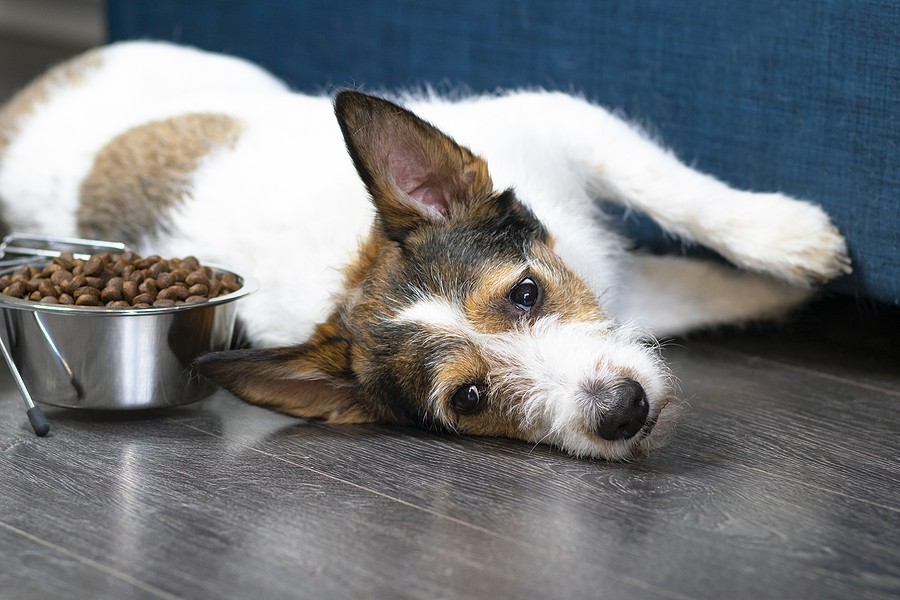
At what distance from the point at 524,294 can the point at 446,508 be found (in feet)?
1.73

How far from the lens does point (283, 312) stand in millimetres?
2623

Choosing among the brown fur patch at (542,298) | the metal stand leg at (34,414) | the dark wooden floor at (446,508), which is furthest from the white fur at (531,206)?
the metal stand leg at (34,414)

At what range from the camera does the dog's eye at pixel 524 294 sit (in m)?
2.21

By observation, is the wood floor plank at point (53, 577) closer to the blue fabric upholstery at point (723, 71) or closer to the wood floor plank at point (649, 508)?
the wood floor plank at point (649, 508)

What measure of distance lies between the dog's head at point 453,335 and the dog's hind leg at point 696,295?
661 millimetres

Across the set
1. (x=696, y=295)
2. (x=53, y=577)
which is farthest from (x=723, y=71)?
(x=53, y=577)

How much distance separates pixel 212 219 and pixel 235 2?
5.69ft

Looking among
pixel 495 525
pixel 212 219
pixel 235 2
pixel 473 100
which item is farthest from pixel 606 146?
pixel 235 2

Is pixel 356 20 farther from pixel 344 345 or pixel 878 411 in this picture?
pixel 878 411

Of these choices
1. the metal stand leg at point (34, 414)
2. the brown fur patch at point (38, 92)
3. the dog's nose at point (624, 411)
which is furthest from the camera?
the brown fur patch at point (38, 92)

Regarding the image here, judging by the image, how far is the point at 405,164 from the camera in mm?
2309

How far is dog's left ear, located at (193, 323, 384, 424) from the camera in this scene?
2258 mm

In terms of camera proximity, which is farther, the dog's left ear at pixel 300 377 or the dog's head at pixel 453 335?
the dog's left ear at pixel 300 377

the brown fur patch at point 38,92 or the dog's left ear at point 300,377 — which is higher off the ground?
the brown fur patch at point 38,92
